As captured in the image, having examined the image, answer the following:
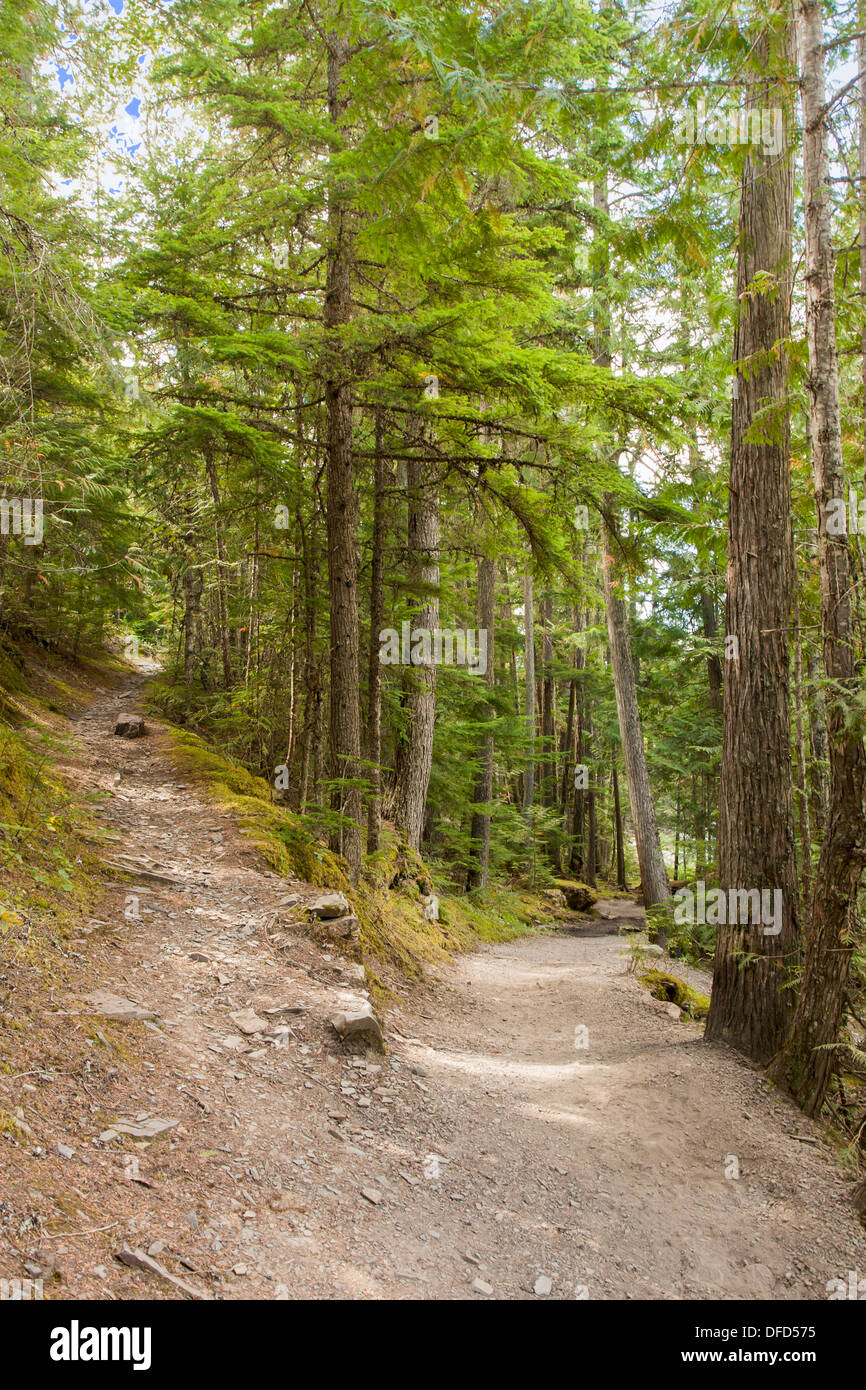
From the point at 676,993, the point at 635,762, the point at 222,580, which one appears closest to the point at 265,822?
the point at 222,580

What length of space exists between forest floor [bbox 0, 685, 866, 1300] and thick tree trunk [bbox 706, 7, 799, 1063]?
0.67 m

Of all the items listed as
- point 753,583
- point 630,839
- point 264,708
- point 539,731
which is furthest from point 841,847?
point 630,839

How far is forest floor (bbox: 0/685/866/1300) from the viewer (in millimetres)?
2787

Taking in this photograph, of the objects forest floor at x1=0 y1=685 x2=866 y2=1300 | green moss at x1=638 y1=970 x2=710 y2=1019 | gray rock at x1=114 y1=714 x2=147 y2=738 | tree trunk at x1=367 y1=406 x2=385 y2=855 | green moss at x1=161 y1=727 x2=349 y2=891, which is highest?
tree trunk at x1=367 y1=406 x2=385 y2=855

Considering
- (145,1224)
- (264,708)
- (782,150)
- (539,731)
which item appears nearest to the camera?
(145,1224)

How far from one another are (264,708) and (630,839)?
35021mm

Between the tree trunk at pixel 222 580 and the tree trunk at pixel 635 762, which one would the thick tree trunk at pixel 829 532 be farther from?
the tree trunk at pixel 635 762

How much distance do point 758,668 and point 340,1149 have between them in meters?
4.73

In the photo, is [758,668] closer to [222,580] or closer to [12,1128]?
Result: [12,1128]

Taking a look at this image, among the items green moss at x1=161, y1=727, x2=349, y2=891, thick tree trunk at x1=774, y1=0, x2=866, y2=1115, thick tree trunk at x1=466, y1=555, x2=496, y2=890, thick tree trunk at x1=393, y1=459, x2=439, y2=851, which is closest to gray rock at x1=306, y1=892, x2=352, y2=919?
green moss at x1=161, y1=727, x2=349, y2=891

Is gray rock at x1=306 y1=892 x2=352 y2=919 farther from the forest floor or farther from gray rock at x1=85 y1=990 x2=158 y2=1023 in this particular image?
gray rock at x1=85 y1=990 x2=158 y2=1023

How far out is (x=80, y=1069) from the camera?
3426 mm

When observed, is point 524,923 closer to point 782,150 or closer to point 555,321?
point 555,321
